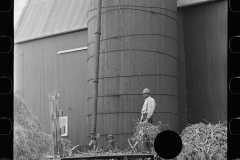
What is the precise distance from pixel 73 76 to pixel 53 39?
1911 mm

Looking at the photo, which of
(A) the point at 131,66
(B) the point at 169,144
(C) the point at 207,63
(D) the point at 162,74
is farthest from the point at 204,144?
(C) the point at 207,63

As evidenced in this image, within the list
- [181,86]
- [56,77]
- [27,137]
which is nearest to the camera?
[27,137]

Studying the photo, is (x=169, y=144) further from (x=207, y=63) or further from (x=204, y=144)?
(x=207, y=63)

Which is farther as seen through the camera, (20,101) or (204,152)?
(20,101)

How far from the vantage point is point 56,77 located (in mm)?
14859

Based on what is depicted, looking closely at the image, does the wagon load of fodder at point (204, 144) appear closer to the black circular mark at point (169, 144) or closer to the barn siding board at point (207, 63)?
the black circular mark at point (169, 144)

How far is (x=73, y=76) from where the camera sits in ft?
46.7

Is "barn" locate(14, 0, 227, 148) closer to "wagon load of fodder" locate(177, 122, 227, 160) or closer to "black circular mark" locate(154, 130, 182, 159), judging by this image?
"wagon load of fodder" locate(177, 122, 227, 160)

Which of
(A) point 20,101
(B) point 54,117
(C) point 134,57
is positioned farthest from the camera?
(C) point 134,57

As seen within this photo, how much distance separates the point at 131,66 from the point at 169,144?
32.1ft

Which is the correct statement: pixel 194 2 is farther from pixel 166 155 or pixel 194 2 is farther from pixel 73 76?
pixel 166 155

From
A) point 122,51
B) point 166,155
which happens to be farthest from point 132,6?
point 166,155

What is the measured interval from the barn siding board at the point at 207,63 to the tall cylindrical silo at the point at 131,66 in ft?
2.59
